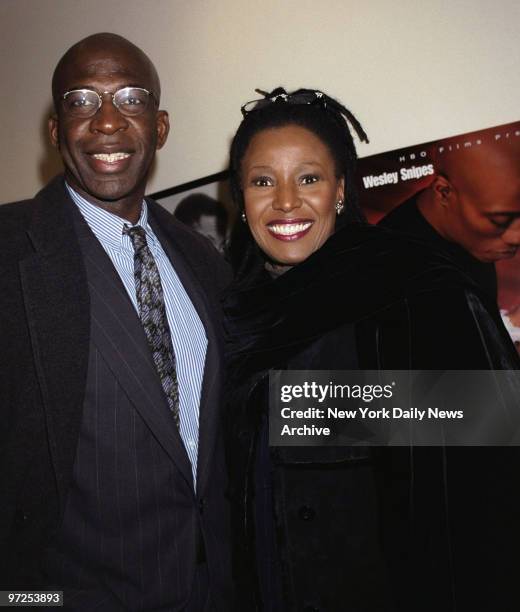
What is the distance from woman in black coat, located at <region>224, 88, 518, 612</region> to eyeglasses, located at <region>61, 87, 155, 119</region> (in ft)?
1.16

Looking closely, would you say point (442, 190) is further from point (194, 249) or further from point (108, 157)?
point (108, 157)

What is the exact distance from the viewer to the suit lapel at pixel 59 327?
134cm

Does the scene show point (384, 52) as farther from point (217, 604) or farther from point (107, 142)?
point (217, 604)

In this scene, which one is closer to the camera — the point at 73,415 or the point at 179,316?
the point at 73,415

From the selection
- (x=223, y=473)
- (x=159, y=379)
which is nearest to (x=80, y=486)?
(x=159, y=379)

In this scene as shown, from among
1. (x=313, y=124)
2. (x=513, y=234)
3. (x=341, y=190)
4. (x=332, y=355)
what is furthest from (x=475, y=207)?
(x=332, y=355)

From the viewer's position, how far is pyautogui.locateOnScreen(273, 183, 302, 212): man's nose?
64.0 inches

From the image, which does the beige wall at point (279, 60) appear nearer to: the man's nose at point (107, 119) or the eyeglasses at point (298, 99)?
the eyeglasses at point (298, 99)

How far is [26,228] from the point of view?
1.51 metres

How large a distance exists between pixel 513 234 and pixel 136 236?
1.19m

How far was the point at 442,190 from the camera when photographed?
1.97 metres

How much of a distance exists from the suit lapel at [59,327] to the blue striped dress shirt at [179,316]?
0.51ft

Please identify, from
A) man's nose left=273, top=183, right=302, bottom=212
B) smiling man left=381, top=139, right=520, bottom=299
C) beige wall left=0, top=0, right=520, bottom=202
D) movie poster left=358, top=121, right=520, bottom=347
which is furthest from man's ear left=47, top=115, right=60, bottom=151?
smiling man left=381, top=139, right=520, bottom=299

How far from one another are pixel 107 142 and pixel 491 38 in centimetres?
135
